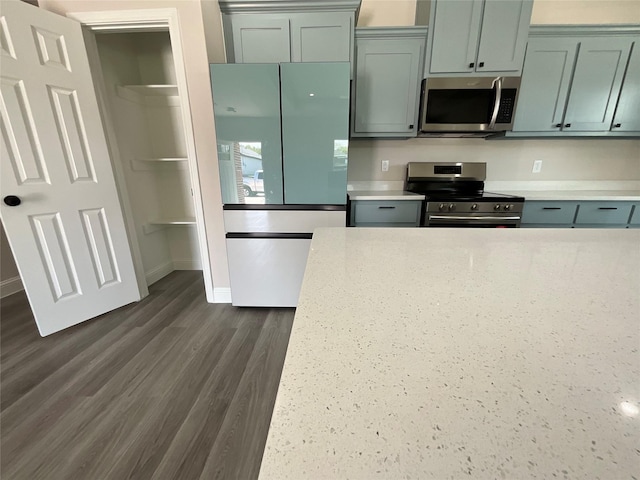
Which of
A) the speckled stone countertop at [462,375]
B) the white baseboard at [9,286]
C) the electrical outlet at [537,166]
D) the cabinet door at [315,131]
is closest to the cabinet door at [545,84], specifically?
the electrical outlet at [537,166]

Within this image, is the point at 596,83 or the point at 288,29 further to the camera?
the point at 596,83

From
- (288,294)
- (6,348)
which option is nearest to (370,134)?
(288,294)

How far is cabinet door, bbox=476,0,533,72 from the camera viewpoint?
6.58 ft

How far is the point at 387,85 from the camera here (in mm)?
2234

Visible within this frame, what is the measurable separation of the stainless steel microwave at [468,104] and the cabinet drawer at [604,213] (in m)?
0.92

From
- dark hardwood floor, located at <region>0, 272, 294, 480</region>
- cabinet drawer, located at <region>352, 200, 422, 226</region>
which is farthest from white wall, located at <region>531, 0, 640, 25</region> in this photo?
dark hardwood floor, located at <region>0, 272, 294, 480</region>

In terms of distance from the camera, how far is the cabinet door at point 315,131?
178 centimetres

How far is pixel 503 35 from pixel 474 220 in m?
1.41

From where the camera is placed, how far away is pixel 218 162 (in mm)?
1974

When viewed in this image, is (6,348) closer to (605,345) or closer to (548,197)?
(605,345)

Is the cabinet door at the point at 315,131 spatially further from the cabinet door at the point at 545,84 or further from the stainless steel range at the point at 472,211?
the cabinet door at the point at 545,84

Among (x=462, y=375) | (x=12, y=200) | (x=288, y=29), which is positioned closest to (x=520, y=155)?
(x=288, y=29)

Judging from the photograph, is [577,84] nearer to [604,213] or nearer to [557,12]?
[557,12]

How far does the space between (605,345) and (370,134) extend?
219 cm
